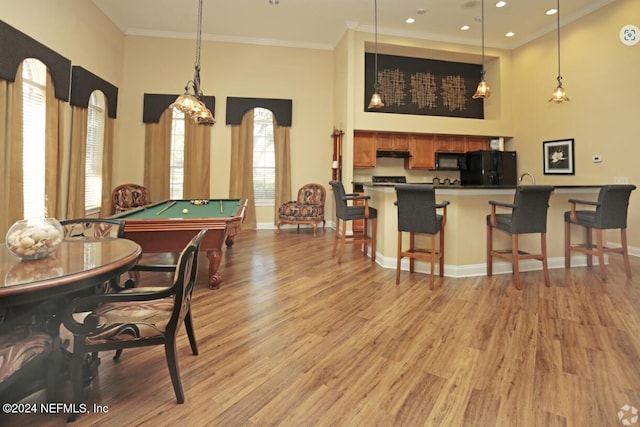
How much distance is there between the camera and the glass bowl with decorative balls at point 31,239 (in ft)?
4.98

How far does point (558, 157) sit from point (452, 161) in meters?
2.00

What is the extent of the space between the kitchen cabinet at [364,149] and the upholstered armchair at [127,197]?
4305mm

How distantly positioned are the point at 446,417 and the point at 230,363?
124 cm

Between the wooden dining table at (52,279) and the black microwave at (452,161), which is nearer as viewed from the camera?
the wooden dining table at (52,279)

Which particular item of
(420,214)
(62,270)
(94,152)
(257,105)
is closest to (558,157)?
(420,214)

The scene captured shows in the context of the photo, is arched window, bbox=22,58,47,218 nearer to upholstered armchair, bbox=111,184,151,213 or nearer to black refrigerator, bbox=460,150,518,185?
upholstered armchair, bbox=111,184,151,213

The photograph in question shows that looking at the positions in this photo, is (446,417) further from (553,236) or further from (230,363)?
(553,236)

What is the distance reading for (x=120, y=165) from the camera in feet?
22.3

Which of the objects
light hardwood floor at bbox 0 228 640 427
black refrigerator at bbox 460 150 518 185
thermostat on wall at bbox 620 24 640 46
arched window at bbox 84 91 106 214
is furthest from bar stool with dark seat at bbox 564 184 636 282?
arched window at bbox 84 91 106 214

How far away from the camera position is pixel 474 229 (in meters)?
3.91

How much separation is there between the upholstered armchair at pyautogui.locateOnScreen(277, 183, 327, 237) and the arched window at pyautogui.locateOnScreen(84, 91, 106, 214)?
342cm

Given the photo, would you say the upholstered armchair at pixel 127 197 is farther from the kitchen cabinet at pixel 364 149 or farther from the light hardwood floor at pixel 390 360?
the kitchen cabinet at pixel 364 149

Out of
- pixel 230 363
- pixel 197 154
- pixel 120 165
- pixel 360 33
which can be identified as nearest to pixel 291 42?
pixel 360 33

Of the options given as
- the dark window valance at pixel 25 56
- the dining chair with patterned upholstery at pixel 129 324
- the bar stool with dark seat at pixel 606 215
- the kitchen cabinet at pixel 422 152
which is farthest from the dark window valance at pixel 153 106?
the bar stool with dark seat at pixel 606 215
